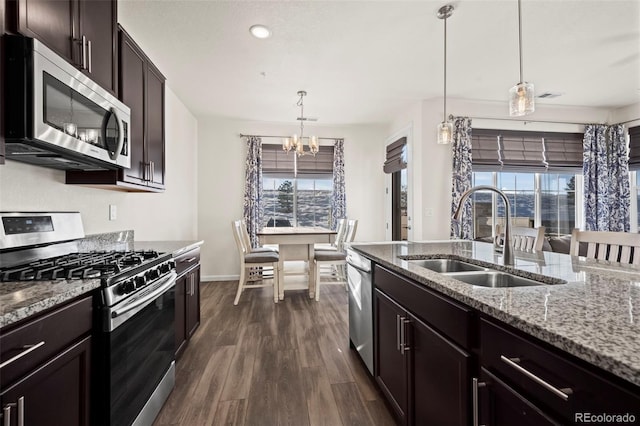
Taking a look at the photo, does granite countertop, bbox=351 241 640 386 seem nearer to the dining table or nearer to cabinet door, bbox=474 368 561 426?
cabinet door, bbox=474 368 561 426

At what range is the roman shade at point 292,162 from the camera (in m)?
5.19

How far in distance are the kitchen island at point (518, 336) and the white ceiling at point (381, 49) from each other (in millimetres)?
1987

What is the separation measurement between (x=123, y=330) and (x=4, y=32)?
4.26 ft

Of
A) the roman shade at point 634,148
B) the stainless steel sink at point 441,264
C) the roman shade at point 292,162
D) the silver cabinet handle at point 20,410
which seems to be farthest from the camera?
the roman shade at point 292,162

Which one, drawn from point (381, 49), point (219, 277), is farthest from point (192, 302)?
point (381, 49)

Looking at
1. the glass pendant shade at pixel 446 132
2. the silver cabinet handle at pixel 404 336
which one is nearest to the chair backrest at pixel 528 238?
the glass pendant shade at pixel 446 132

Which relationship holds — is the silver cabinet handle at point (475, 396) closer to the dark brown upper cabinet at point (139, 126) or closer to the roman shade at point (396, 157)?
the dark brown upper cabinet at point (139, 126)

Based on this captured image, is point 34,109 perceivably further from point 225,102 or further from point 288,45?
point 225,102

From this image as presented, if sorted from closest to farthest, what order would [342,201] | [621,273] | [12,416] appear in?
[12,416] < [621,273] < [342,201]

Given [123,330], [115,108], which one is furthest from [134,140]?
[123,330]

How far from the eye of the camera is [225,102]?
4.18 m

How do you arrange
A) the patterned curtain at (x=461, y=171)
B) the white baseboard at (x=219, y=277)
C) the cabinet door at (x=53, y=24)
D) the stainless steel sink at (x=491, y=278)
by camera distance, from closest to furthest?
1. the cabinet door at (x=53, y=24)
2. the stainless steel sink at (x=491, y=278)
3. the patterned curtain at (x=461, y=171)
4. the white baseboard at (x=219, y=277)

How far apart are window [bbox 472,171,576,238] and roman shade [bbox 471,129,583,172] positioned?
0.73ft

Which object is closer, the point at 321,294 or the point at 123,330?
the point at 123,330
